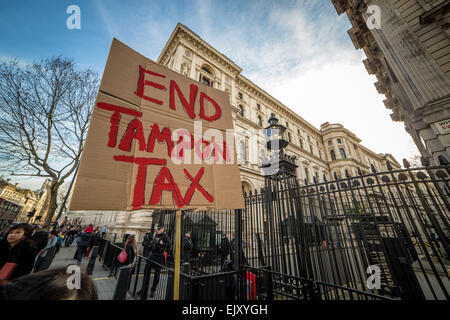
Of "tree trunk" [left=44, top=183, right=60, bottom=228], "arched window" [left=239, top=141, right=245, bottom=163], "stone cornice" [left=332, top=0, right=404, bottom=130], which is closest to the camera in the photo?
"stone cornice" [left=332, top=0, right=404, bottom=130]

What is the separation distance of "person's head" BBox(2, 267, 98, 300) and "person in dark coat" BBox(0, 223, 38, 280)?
2784mm

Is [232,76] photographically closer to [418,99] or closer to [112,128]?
[418,99]

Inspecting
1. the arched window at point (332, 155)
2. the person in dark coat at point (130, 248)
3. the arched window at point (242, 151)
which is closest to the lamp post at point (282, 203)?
the person in dark coat at point (130, 248)

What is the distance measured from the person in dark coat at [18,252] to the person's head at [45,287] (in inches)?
110

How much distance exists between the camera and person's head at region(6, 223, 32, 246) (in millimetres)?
2711

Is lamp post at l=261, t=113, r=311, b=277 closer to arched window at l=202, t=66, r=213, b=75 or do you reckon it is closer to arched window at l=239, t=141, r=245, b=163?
arched window at l=239, t=141, r=245, b=163

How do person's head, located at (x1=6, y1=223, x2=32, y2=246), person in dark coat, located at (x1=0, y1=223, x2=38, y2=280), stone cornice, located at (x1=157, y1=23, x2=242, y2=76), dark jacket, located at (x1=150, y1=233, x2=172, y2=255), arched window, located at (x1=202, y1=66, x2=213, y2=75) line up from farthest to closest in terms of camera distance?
arched window, located at (x1=202, y1=66, x2=213, y2=75)
stone cornice, located at (x1=157, y1=23, x2=242, y2=76)
dark jacket, located at (x1=150, y1=233, x2=172, y2=255)
person's head, located at (x1=6, y1=223, x2=32, y2=246)
person in dark coat, located at (x1=0, y1=223, x2=38, y2=280)

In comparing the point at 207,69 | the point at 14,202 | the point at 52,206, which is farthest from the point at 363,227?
the point at 14,202

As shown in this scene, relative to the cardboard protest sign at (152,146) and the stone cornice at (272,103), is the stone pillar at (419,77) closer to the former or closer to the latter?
the cardboard protest sign at (152,146)

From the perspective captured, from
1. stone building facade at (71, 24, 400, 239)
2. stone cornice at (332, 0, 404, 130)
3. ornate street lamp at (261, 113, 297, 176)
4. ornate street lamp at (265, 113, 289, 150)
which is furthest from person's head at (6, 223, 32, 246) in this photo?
stone cornice at (332, 0, 404, 130)
